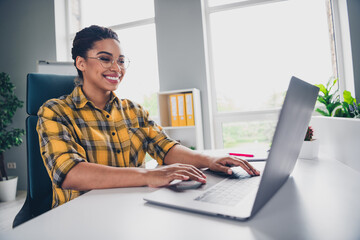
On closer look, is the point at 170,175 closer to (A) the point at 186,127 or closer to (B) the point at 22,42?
(A) the point at 186,127

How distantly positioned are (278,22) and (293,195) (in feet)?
8.59

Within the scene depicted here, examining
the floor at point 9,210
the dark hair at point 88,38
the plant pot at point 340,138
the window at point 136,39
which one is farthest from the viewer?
the window at point 136,39

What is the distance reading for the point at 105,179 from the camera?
0.70 metres

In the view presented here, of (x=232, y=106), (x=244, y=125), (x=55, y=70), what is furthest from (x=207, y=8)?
(x=55, y=70)

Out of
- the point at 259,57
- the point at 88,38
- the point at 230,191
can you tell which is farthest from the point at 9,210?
the point at 259,57

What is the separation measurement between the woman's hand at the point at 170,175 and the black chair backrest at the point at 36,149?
21.6 inches

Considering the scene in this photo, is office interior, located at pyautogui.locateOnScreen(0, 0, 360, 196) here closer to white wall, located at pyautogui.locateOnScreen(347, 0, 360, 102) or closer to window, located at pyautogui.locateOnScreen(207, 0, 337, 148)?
white wall, located at pyautogui.locateOnScreen(347, 0, 360, 102)

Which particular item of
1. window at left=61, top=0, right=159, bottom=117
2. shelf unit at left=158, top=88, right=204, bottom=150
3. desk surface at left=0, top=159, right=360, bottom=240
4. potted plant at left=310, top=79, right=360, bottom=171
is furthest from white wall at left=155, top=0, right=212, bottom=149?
desk surface at left=0, top=159, right=360, bottom=240

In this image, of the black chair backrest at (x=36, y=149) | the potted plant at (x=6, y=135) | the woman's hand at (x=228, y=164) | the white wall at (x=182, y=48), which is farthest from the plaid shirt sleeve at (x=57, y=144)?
the potted plant at (x=6, y=135)

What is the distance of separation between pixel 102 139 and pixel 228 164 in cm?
54

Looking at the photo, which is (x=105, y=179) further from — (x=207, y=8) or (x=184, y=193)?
(x=207, y=8)

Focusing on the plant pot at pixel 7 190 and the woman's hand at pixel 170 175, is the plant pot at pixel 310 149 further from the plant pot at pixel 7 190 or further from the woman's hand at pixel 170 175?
the plant pot at pixel 7 190

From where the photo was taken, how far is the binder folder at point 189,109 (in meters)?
2.43

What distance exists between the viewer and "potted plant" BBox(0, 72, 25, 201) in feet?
9.38
